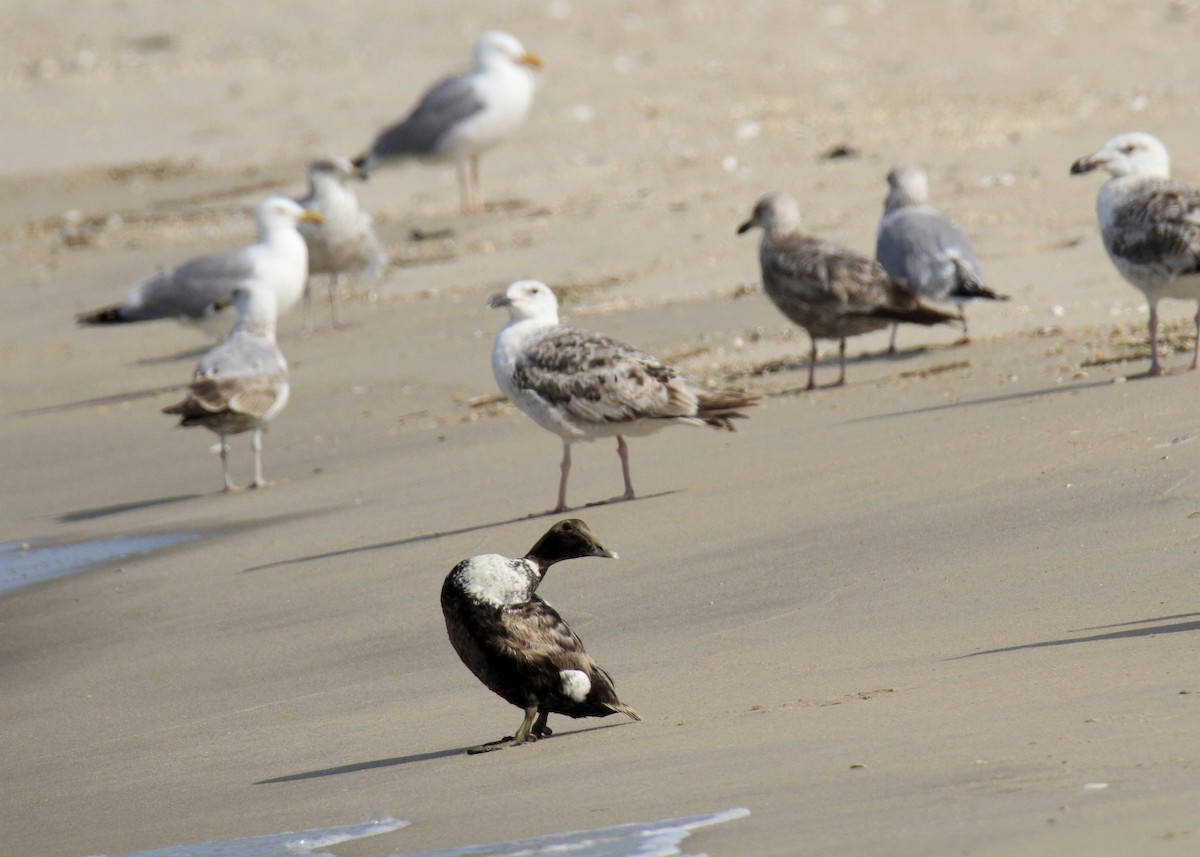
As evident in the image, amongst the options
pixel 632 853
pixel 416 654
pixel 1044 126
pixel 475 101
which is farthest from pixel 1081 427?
pixel 475 101

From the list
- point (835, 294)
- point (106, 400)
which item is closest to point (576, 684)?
point (835, 294)

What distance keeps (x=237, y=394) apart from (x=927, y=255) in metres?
4.13

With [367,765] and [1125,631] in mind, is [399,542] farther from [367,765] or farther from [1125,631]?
[1125,631]

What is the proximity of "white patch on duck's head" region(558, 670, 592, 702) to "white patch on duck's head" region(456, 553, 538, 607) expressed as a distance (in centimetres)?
34

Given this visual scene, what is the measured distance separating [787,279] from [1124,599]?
553 cm

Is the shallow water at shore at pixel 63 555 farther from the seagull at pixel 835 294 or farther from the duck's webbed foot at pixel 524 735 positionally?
the duck's webbed foot at pixel 524 735

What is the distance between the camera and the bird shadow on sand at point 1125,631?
4977 mm

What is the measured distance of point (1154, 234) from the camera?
9117 mm

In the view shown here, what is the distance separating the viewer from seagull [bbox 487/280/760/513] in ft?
27.5

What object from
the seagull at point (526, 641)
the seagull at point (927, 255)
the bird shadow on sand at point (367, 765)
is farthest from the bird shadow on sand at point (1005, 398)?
the bird shadow on sand at point (367, 765)

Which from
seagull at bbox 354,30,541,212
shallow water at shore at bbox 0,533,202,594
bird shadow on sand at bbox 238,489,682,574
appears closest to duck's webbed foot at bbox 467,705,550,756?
bird shadow on sand at bbox 238,489,682,574

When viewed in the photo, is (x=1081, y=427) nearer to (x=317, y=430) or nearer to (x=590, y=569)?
(x=590, y=569)

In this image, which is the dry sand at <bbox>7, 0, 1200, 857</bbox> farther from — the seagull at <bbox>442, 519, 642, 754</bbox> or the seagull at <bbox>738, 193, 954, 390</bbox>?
the seagull at <bbox>738, 193, 954, 390</bbox>

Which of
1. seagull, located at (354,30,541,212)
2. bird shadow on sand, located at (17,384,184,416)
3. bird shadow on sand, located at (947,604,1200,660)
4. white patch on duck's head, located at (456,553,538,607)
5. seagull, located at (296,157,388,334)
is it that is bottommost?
bird shadow on sand, located at (947,604,1200,660)
